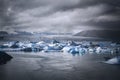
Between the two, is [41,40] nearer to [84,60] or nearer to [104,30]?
[84,60]

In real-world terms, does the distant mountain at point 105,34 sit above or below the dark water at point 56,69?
above

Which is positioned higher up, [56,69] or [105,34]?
[105,34]

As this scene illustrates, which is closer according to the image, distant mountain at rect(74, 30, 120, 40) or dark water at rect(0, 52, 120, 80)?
dark water at rect(0, 52, 120, 80)

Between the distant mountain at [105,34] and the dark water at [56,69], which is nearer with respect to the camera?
the dark water at [56,69]

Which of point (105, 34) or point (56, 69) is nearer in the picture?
point (56, 69)

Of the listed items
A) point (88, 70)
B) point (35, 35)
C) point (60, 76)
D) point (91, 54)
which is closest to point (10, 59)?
point (35, 35)

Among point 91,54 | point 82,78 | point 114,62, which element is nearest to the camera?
point 82,78

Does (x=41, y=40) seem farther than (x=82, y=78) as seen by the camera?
Yes

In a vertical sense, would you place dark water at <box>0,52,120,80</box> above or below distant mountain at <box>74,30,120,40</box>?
below
